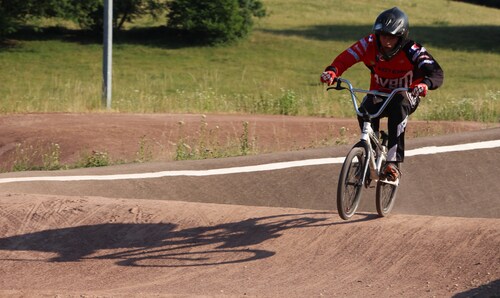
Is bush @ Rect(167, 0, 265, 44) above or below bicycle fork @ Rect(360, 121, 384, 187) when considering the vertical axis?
below

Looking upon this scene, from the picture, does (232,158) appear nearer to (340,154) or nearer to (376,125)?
(340,154)

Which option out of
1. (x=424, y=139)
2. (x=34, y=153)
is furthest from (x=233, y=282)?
(x=34, y=153)

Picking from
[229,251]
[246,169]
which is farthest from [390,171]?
[246,169]

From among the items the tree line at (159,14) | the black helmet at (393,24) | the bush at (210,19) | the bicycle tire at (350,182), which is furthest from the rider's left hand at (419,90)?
the bush at (210,19)

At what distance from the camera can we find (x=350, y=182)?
7.79 m

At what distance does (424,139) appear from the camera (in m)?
12.4

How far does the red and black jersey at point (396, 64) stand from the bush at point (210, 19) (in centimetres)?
3235

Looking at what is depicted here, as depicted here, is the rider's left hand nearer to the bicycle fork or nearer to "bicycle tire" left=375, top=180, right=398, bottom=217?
the bicycle fork

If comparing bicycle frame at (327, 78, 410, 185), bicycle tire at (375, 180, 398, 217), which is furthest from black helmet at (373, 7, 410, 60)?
bicycle tire at (375, 180, 398, 217)

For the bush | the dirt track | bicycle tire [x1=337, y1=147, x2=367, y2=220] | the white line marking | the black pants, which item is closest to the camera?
the dirt track

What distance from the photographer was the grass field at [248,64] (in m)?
21.1

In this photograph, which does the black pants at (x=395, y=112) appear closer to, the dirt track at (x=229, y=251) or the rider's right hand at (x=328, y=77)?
the rider's right hand at (x=328, y=77)

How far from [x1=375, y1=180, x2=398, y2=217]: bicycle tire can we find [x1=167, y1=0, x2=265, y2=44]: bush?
105 ft

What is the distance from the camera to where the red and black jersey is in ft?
25.8
